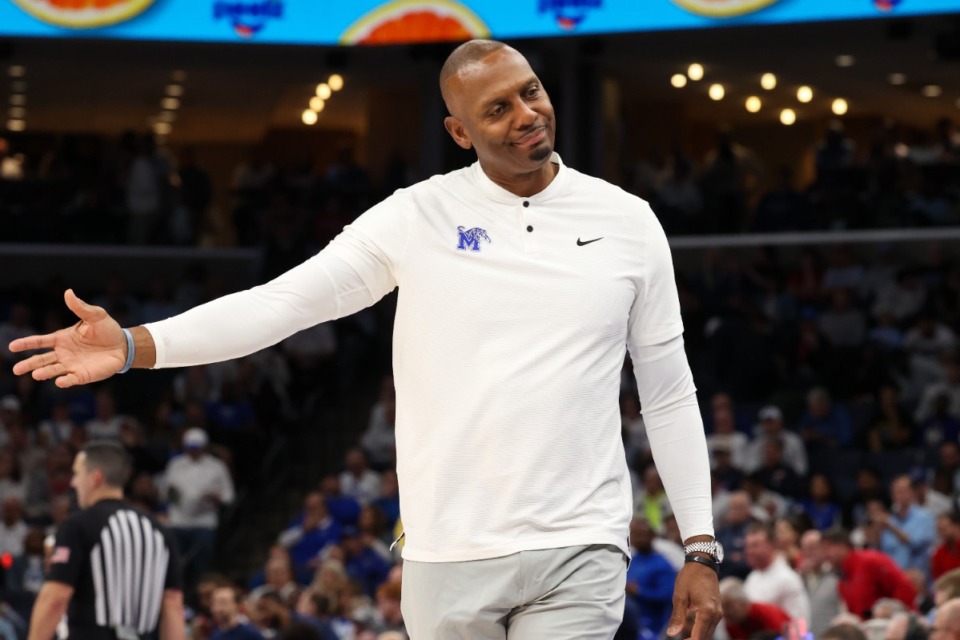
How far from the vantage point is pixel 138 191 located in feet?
60.4

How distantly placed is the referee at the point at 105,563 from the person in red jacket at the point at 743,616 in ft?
11.4

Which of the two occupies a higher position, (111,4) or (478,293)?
(111,4)

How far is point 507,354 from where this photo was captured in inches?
117

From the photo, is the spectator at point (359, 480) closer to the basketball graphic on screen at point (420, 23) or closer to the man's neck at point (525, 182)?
the basketball graphic on screen at point (420, 23)

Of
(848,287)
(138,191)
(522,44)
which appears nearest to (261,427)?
(138,191)

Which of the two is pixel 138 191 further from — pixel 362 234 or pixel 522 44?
pixel 362 234

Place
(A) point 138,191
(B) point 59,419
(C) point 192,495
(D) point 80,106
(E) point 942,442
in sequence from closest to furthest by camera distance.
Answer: (E) point 942,442 < (C) point 192,495 < (B) point 59,419 < (A) point 138,191 < (D) point 80,106

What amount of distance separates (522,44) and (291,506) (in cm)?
528

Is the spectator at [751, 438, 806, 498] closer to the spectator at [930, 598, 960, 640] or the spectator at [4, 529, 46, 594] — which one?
the spectator at [4, 529, 46, 594]

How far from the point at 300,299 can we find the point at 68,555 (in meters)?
3.46

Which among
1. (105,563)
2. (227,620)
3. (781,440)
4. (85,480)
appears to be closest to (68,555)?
(105,563)

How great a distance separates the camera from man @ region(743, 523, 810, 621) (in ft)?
30.8

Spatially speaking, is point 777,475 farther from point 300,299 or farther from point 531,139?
point 300,299

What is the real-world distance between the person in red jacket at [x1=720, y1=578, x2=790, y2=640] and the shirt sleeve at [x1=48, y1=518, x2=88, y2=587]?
378 centimetres
